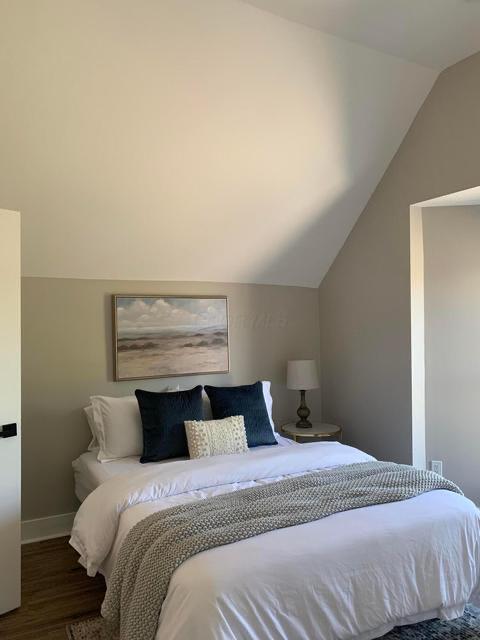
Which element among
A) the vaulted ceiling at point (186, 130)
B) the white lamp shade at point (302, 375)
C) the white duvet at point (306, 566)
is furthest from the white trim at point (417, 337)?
the white duvet at point (306, 566)

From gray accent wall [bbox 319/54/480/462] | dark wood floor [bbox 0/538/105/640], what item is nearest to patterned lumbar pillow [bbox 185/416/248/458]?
dark wood floor [bbox 0/538/105/640]

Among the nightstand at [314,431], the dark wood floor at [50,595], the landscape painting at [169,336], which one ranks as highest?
the landscape painting at [169,336]

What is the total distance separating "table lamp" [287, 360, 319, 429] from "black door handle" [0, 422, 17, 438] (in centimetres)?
226

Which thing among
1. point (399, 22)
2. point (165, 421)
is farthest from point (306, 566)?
point (399, 22)

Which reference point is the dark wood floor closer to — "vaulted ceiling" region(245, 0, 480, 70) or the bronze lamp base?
the bronze lamp base

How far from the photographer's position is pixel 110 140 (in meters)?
2.92

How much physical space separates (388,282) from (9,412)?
2.72 meters

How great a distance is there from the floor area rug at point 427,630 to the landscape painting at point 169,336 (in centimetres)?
166

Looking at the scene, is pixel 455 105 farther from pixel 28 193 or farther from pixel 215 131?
pixel 28 193

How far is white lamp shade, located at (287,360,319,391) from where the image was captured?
4.23 m

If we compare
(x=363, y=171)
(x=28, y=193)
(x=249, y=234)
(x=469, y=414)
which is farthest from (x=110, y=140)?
(x=469, y=414)

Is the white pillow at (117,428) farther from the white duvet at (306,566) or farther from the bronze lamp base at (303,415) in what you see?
the bronze lamp base at (303,415)

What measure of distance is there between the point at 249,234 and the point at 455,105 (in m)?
1.62

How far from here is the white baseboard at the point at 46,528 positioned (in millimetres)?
3473
